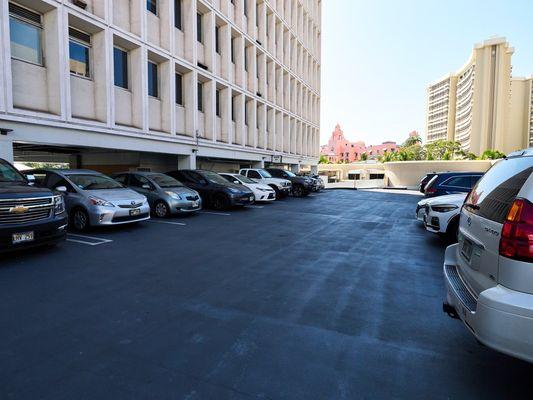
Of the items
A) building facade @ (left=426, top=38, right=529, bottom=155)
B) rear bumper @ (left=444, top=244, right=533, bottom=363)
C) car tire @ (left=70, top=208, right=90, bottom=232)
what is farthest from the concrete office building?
building facade @ (left=426, top=38, right=529, bottom=155)

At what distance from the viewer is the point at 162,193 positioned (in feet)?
37.5

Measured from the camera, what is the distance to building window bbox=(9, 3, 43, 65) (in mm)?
10453

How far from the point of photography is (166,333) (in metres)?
3.44

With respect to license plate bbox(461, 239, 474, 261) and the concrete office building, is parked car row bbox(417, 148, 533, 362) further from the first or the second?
the concrete office building

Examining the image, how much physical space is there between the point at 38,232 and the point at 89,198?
2.63 meters

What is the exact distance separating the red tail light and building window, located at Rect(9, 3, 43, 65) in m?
13.0

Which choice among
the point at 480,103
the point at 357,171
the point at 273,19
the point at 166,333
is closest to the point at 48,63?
the point at 166,333

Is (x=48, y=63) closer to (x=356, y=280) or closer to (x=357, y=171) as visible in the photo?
(x=356, y=280)

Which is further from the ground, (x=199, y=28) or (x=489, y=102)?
(x=489, y=102)

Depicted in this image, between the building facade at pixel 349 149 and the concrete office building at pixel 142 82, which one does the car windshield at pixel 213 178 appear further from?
the building facade at pixel 349 149

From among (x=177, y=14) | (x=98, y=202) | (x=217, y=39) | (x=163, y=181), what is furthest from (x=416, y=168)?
(x=98, y=202)

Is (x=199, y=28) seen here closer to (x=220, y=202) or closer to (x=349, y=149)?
(x=220, y=202)

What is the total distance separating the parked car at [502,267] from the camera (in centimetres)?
218

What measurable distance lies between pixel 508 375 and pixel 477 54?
126 meters
